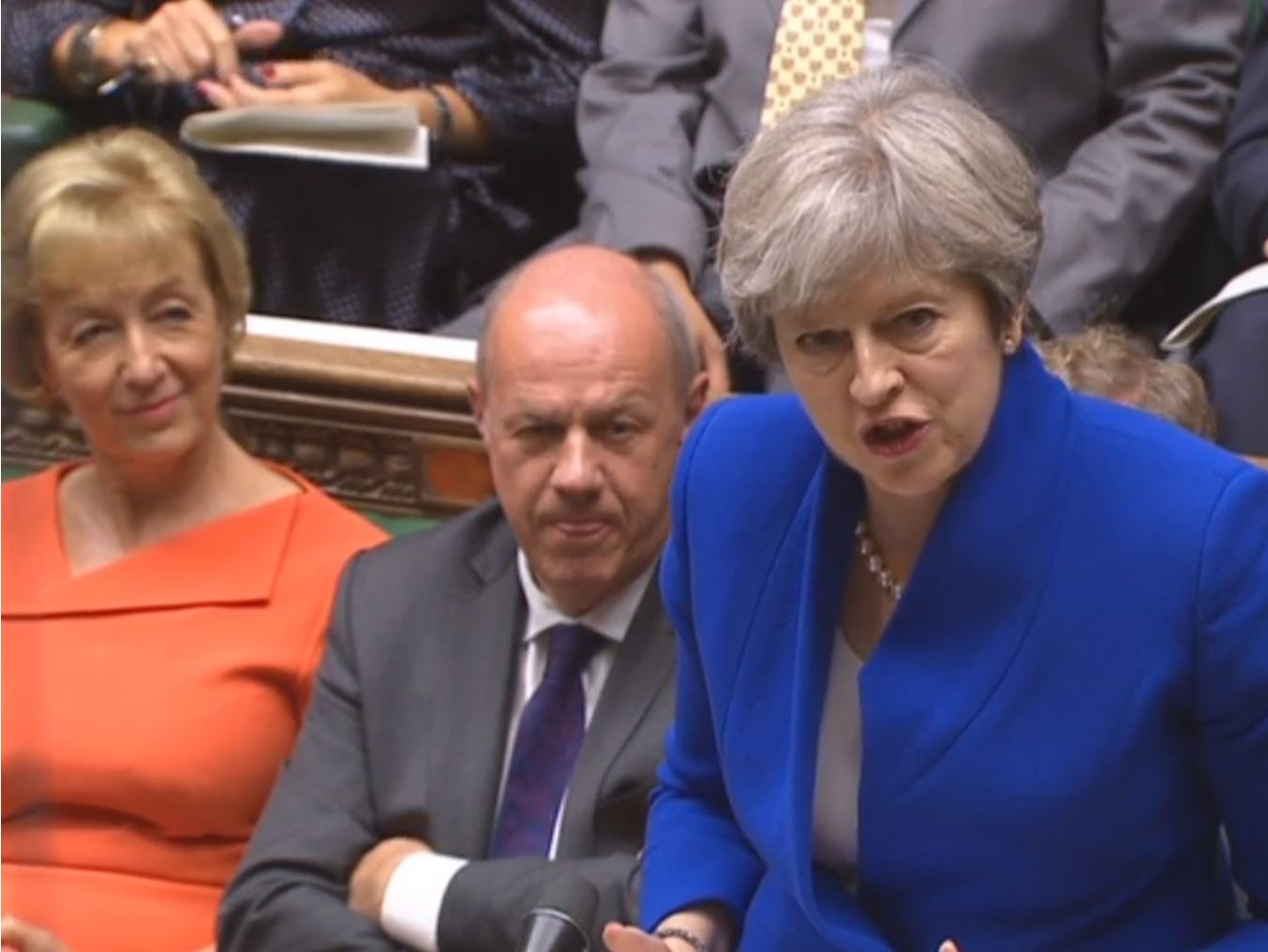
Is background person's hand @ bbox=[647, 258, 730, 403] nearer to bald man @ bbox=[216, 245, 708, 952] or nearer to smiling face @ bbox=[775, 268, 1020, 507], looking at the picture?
bald man @ bbox=[216, 245, 708, 952]

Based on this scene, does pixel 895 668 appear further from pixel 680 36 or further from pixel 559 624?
pixel 680 36

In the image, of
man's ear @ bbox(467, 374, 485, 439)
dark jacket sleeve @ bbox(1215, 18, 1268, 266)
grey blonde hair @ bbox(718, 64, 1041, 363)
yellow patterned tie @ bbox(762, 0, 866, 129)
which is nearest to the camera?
grey blonde hair @ bbox(718, 64, 1041, 363)

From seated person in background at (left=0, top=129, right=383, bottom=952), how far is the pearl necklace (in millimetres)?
814

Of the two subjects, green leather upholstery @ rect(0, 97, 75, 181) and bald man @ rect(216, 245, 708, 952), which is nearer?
bald man @ rect(216, 245, 708, 952)

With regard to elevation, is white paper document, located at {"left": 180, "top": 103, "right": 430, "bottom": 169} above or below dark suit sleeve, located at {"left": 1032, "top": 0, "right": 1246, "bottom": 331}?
below

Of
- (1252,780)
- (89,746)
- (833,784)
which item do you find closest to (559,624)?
(89,746)

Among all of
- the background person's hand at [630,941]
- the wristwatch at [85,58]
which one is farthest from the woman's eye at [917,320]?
the wristwatch at [85,58]

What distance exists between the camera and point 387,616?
2.18 m

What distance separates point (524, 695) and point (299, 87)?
3.37 ft

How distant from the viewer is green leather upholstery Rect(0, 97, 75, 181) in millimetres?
2922

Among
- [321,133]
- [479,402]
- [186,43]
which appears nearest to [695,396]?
[479,402]

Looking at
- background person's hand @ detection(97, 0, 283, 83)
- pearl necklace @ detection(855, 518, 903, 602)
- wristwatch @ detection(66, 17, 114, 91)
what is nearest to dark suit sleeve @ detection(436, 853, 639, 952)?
pearl necklace @ detection(855, 518, 903, 602)

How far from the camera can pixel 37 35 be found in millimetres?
3117

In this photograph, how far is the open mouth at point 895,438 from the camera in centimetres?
146
